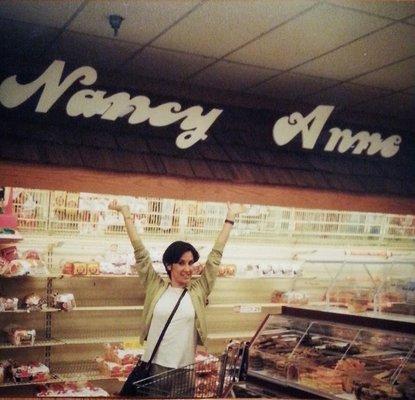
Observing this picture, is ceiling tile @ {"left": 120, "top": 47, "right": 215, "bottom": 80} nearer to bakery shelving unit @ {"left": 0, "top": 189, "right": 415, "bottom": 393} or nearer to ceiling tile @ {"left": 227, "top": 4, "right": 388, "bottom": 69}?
ceiling tile @ {"left": 227, "top": 4, "right": 388, "bottom": 69}

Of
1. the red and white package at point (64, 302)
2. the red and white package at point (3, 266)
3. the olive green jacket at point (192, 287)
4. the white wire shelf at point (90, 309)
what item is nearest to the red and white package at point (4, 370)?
the white wire shelf at point (90, 309)

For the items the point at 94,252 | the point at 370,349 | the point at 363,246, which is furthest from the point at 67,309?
the point at 363,246

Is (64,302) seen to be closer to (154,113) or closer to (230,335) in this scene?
(230,335)

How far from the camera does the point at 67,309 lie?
21.0 feet

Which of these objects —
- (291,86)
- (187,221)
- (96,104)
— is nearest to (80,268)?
(187,221)

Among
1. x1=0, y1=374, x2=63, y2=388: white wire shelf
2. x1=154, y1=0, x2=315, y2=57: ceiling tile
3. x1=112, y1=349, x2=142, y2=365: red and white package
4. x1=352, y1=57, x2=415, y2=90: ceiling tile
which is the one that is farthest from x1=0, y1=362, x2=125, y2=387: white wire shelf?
x1=352, y1=57, x2=415, y2=90: ceiling tile

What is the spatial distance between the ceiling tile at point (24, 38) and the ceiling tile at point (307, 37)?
155cm

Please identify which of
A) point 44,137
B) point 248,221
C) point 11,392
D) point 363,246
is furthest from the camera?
point 363,246

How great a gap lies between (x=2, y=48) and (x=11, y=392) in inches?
166

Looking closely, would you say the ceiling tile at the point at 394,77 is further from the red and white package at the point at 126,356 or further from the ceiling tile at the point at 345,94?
the red and white package at the point at 126,356

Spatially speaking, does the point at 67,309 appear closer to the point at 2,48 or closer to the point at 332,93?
the point at 2,48

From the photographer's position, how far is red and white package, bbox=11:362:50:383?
19.6 ft

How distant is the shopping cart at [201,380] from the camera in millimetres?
3549

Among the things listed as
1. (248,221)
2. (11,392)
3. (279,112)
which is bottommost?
(11,392)
